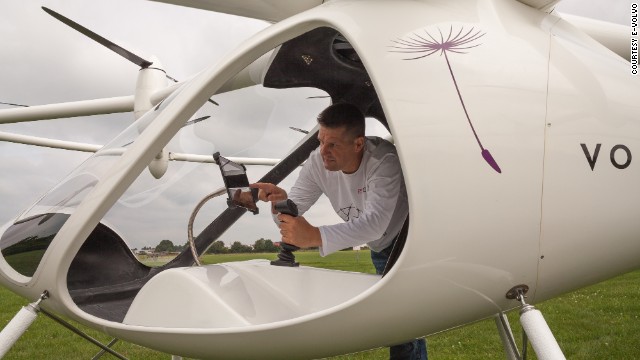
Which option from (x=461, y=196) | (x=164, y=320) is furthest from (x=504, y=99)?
(x=164, y=320)

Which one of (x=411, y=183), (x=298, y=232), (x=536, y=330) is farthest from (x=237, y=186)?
(x=536, y=330)

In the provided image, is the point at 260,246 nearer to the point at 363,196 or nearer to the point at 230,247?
the point at 230,247

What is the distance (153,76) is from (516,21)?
11862 mm

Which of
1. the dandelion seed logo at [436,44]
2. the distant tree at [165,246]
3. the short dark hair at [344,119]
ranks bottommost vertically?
the distant tree at [165,246]

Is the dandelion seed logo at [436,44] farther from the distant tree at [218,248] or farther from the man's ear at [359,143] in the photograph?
the distant tree at [218,248]

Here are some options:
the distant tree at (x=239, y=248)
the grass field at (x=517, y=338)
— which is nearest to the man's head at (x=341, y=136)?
the distant tree at (x=239, y=248)

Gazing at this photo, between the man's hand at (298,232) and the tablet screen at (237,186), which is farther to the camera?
the tablet screen at (237,186)

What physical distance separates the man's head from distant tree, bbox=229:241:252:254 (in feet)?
1.73

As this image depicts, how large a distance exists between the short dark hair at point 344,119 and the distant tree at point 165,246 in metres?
0.93

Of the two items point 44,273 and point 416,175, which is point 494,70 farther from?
point 44,273

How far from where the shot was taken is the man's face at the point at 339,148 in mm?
2434

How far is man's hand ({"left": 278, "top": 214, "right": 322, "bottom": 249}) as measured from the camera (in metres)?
2.22

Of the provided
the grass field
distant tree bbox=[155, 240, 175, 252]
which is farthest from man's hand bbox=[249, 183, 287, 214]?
the grass field

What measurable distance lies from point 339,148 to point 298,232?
46cm
